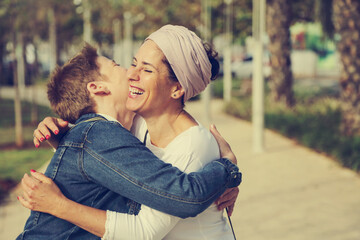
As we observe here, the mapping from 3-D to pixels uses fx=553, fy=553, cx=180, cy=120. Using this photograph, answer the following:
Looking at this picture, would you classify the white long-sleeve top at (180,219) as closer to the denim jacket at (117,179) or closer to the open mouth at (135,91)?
the denim jacket at (117,179)

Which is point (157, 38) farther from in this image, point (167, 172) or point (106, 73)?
point (167, 172)

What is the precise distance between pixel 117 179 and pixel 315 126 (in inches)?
405

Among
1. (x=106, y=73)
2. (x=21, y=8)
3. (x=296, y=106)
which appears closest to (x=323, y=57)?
(x=296, y=106)

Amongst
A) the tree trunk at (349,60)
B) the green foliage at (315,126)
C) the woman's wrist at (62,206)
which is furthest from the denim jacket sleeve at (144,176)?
the tree trunk at (349,60)

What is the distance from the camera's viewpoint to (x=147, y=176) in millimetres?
1909

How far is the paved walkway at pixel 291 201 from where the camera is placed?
5.66m

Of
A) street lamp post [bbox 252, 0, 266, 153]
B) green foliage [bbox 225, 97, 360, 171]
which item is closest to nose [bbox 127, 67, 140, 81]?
green foliage [bbox 225, 97, 360, 171]

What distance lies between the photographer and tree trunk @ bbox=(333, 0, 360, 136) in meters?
10.4

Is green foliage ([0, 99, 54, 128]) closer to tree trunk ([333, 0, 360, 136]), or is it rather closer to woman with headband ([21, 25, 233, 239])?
tree trunk ([333, 0, 360, 136])

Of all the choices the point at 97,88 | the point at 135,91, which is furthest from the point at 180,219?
the point at 97,88

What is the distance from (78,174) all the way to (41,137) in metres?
0.37

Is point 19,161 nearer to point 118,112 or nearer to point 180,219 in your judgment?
point 118,112

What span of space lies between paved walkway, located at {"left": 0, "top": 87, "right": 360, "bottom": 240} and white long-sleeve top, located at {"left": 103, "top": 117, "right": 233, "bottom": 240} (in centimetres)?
344

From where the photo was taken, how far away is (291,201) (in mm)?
6789
